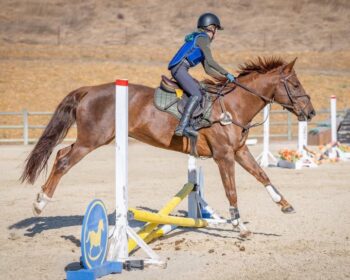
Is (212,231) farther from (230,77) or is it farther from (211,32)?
(211,32)

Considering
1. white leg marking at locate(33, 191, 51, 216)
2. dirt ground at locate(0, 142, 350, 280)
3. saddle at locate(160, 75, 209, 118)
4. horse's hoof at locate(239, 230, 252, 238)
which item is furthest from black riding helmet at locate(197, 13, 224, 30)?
white leg marking at locate(33, 191, 51, 216)

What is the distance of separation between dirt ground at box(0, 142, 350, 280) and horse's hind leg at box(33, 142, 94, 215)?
1.67 ft

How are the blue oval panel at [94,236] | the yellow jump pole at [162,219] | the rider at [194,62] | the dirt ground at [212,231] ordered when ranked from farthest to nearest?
the rider at [194,62], the yellow jump pole at [162,219], the dirt ground at [212,231], the blue oval panel at [94,236]

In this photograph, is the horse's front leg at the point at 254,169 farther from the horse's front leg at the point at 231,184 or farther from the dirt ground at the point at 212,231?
the dirt ground at the point at 212,231

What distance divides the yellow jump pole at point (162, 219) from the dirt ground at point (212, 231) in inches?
8.2

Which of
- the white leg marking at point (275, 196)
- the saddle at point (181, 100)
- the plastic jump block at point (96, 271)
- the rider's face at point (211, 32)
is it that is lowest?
the plastic jump block at point (96, 271)

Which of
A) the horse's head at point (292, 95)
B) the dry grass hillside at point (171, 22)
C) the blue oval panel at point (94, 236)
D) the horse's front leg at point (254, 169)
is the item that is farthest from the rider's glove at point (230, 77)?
the dry grass hillside at point (171, 22)

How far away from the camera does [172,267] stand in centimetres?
679

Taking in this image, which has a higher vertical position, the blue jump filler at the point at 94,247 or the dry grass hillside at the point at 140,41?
the dry grass hillside at the point at 140,41

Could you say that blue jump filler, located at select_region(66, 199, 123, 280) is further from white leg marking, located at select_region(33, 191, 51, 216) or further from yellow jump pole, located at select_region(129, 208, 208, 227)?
white leg marking, located at select_region(33, 191, 51, 216)

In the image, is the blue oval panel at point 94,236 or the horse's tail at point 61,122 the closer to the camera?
the blue oval panel at point 94,236

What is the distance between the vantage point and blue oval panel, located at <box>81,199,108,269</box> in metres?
6.05

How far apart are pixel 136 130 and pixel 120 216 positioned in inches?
84.9

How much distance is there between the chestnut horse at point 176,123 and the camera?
27.1 feet
